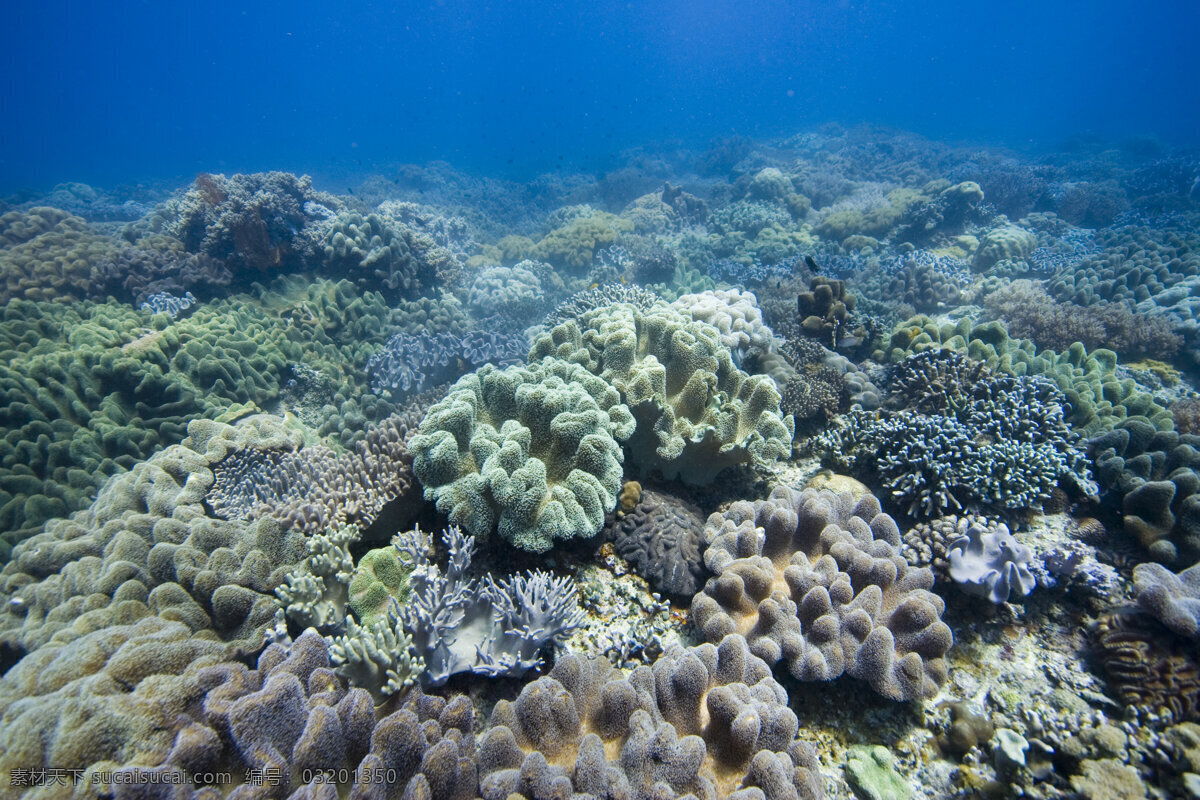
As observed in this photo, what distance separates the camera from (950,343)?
23.6ft

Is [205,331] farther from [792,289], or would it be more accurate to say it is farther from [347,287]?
[792,289]

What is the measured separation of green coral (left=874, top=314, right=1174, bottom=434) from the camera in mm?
5500

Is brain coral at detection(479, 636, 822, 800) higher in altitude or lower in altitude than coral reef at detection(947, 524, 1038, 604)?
lower

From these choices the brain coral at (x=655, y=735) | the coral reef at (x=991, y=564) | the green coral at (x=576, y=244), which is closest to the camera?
the brain coral at (x=655, y=735)

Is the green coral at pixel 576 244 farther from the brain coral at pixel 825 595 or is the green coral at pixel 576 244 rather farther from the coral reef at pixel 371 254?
the brain coral at pixel 825 595

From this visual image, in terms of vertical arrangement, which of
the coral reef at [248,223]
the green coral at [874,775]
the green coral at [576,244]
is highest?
the green coral at [576,244]

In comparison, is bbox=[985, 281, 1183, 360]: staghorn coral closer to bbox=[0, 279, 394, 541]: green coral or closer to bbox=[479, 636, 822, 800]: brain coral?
bbox=[479, 636, 822, 800]: brain coral

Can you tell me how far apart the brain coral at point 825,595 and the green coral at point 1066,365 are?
3.77m

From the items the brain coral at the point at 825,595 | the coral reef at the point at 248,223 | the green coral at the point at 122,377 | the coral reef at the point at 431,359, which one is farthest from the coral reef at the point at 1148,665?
the coral reef at the point at 248,223

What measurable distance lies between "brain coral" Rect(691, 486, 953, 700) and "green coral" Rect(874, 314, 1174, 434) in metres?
3.77

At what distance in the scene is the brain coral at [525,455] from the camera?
3467 millimetres

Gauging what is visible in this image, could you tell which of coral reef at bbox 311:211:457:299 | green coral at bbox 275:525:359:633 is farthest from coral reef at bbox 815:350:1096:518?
coral reef at bbox 311:211:457:299

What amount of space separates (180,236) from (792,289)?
14.4 metres

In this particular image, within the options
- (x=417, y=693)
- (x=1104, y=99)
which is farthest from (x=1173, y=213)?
(x=1104, y=99)
